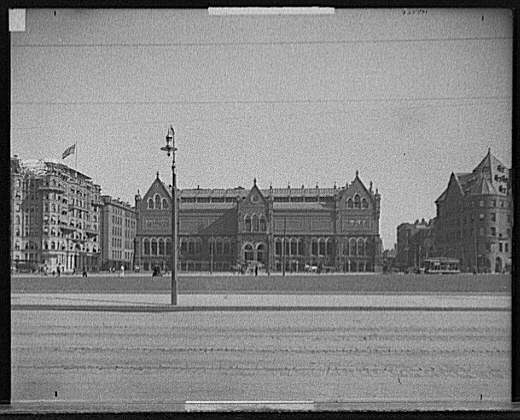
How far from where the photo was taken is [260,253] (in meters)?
2.98

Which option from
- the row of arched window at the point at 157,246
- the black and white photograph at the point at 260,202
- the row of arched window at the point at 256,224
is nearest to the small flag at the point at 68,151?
the black and white photograph at the point at 260,202

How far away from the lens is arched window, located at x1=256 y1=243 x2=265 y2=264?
2.97m

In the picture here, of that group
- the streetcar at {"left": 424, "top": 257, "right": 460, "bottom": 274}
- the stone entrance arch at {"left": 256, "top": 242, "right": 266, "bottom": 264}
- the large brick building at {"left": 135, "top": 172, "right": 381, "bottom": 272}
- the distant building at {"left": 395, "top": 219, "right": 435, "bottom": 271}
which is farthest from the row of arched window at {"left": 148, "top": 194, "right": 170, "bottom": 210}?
the streetcar at {"left": 424, "top": 257, "right": 460, "bottom": 274}

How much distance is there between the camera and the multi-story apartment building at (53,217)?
2803mm

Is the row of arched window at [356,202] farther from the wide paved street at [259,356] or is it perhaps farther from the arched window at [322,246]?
the wide paved street at [259,356]

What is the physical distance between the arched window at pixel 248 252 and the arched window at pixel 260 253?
2 cm

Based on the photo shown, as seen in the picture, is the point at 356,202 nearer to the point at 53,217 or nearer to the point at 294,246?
the point at 294,246

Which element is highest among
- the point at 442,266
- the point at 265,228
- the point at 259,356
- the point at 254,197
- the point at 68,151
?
the point at 68,151

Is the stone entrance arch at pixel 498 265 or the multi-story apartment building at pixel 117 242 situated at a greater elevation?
the multi-story apartment building at pixel 117 242

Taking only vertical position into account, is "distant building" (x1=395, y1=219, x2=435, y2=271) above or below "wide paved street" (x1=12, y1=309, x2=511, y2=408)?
above

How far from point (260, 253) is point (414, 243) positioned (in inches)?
22.1

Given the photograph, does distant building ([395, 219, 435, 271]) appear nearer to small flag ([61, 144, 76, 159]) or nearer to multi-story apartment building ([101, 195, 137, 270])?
multi-story apartment building ([101, 195, 137, 270])

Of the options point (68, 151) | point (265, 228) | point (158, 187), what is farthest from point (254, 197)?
point (68, 151)

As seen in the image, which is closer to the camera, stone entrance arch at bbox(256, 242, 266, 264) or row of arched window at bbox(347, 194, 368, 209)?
row of arched window at bbox(347, 194, 368, 209)
